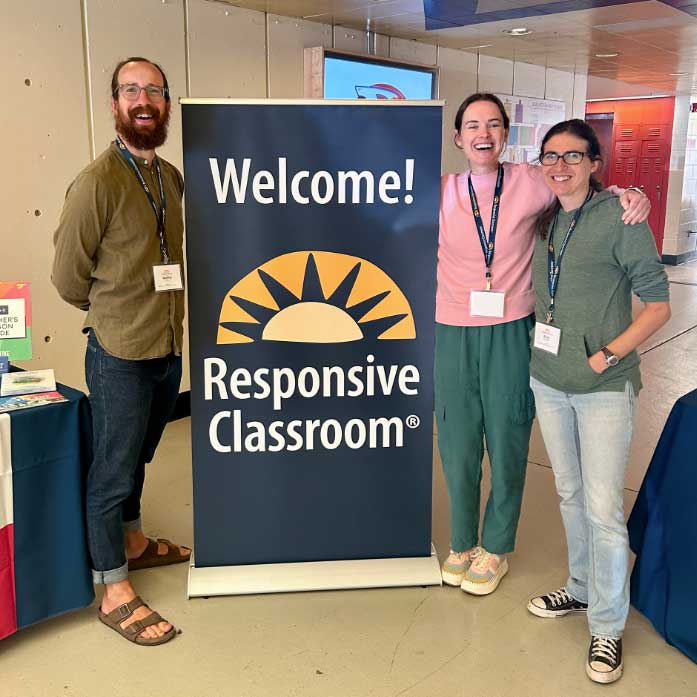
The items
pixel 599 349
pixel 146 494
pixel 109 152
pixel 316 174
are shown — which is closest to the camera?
pixel 599 349

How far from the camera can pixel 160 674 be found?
2.18 metres

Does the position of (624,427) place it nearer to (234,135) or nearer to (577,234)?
(577,234)

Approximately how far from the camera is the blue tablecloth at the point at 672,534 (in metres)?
2.21

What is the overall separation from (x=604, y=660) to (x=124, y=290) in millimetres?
1785

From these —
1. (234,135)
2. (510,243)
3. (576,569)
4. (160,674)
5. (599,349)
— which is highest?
(234,135)

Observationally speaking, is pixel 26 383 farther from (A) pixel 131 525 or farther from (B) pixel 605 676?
(B) pixel 605 676

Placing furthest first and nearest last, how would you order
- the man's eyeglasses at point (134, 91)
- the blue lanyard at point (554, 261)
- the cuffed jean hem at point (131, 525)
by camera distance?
1. the cuffed jean hem at point (131, 525)
2. the man's eyeglasses at point (134, 91)
3. the blue lanyard at point (554, 261)

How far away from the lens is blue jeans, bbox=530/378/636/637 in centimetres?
208

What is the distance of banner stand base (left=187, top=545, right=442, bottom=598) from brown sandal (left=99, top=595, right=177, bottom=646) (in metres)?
0.18

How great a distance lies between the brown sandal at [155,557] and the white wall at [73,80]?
4.56 feet

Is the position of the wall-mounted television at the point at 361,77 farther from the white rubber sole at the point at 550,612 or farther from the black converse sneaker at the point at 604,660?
the black converse sneaker at the point at 604,660

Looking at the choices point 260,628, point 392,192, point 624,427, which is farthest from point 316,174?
point 260,628

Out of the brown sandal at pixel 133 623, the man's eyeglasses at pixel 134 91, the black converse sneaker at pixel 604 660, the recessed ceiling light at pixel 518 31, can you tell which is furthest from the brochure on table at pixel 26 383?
the recessed ceiling light at pixel 518 31

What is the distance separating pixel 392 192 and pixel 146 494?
1.87 metres
